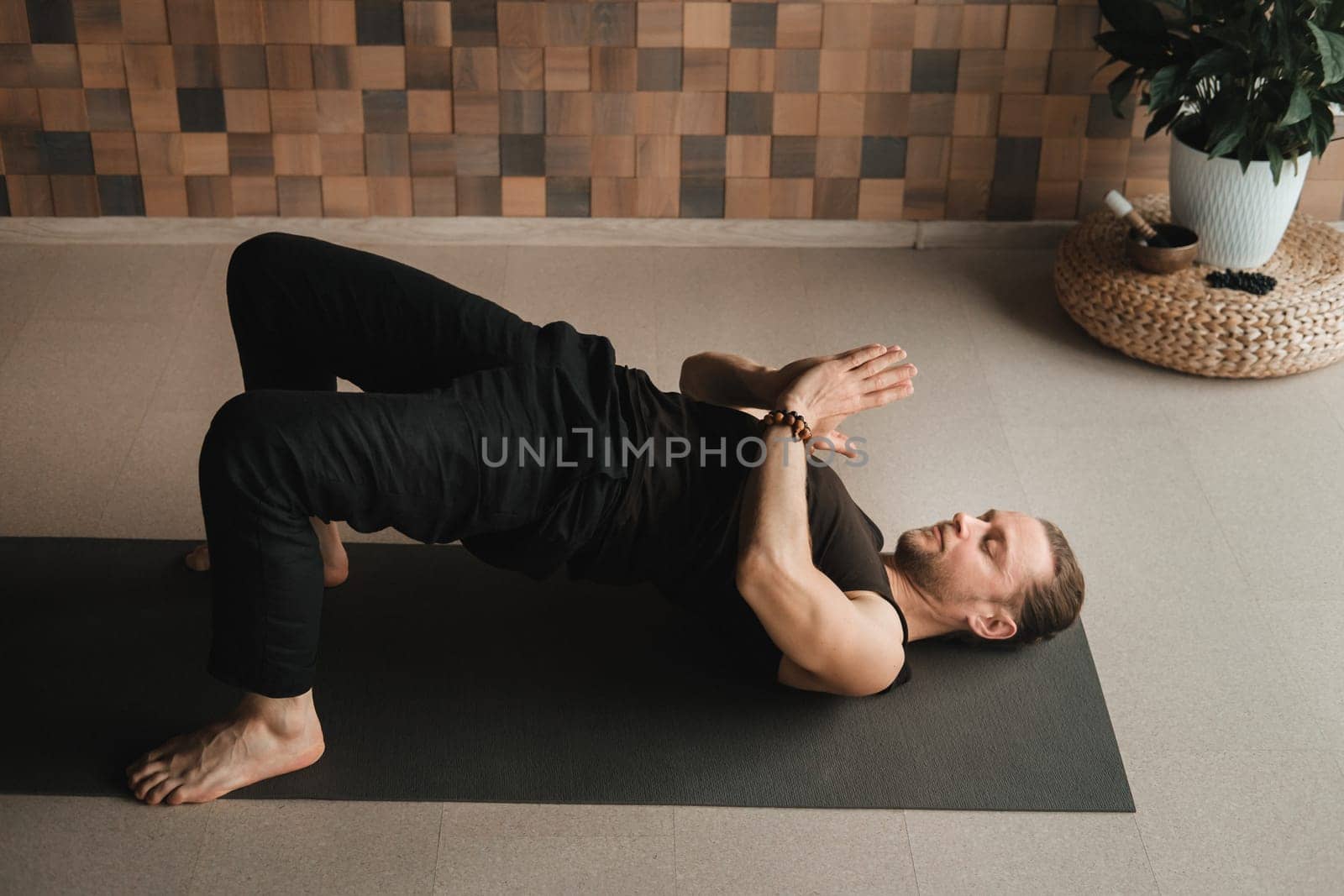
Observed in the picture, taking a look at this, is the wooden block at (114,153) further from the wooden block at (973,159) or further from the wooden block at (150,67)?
the wooden block at (973,159)

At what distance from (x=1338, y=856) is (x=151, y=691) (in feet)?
6.23

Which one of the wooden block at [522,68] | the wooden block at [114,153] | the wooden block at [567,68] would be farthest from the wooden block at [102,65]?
the wooden block at [567,68]

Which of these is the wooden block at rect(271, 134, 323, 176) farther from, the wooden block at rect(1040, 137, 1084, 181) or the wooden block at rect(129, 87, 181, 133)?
the wooden block at rect(1040, 137, 1084, 181)

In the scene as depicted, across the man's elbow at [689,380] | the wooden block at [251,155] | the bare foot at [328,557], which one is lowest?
the bare foot at [328,557]

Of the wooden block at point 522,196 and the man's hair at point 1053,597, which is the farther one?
the wooden block at point 522,196

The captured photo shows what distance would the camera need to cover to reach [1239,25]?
3.03 m

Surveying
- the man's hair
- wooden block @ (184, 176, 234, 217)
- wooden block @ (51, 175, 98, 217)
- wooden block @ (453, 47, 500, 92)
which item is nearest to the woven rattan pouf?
the man's hair

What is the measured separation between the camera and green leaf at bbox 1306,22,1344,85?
2.82 meters

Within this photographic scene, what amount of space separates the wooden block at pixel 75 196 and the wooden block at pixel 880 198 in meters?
2.07

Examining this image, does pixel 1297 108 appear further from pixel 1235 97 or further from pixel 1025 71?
pixel 1025 71

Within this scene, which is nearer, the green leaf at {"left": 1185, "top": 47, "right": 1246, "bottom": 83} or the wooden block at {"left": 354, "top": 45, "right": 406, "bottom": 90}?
the green leaf at {"left": 1185, "top": 47, "right": 1246, "bottom": 83}

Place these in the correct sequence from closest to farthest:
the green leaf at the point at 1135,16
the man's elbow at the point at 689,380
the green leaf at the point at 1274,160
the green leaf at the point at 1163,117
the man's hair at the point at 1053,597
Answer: the man's hair at the point at 1053,597
the man's elbow at the point at 689,380
the green leaf at the point at 1274,160
the green leaf at the point at 1135,16
the green leaf at the point at 1163,117

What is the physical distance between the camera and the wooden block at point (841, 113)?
362 cm

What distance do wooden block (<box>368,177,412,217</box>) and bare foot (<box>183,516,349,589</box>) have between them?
142 cm
